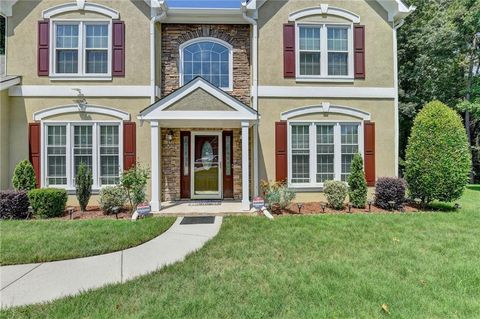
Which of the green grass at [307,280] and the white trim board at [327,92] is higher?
the white trim board at [327,92]

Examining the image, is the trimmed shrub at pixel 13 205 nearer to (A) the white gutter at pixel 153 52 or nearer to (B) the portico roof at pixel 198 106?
(B) the portico roof at pixel 198 106

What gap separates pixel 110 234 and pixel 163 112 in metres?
3.75

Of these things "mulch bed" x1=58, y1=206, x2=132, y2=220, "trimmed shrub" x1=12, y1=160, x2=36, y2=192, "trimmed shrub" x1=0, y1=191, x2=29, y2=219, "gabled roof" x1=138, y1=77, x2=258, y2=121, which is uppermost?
"gabled roof" x1=138, y1=77, x2=258, y2=121

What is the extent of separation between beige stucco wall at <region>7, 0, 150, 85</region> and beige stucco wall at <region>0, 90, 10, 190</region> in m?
0.87

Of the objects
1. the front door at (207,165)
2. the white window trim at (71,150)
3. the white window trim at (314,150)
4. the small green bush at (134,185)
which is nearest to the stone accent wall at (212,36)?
the front door at (207,165)

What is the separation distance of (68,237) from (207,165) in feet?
17.3

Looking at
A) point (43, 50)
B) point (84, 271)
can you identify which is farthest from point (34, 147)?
point (84, 271)

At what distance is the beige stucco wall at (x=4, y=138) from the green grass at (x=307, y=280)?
25.2 ft

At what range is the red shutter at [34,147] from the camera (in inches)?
371

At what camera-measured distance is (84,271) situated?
4578mm

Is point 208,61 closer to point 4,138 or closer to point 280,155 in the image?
point 280,155

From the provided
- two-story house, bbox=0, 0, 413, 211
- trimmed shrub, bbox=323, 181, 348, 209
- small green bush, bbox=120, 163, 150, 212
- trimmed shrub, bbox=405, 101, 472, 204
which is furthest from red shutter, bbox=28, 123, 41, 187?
trimmed shrub, bbox=405, 101, 472, 204

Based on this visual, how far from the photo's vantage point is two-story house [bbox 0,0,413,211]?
9.58 m

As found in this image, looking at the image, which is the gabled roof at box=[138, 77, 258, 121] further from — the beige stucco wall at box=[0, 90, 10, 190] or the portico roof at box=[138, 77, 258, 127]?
Answer: the beige stucco wall at box=[0, 90, 10, 190]
